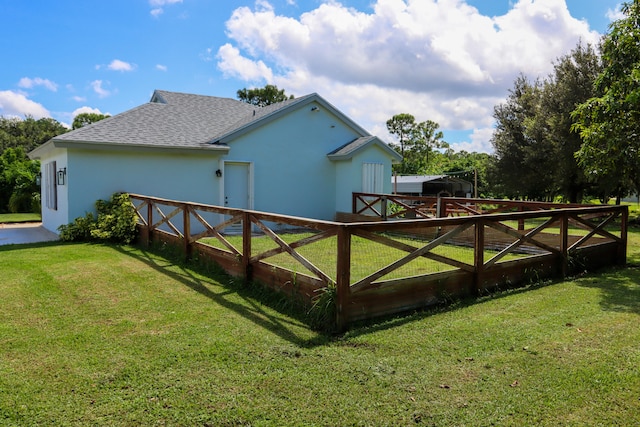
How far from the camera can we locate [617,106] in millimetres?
7156

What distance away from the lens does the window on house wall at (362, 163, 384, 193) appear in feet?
→ 45.3

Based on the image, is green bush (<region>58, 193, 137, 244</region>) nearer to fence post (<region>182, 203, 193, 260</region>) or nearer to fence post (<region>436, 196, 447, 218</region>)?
fence post (<region>182, 203, 193, 260</region>)

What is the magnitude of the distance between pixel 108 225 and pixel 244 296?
19.8 ft

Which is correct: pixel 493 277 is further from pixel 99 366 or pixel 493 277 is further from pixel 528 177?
pixel 528 177

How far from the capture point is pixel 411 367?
342cm

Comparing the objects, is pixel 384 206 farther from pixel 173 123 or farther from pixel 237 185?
pixel 173 123

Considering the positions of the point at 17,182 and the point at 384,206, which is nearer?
the point at 384,206

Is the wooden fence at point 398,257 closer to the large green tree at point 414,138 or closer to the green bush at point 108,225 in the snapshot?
the green bush at point 108,225

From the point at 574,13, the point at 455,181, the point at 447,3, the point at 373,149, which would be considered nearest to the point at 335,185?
the point at 373,149

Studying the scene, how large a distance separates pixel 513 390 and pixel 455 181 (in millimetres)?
34269

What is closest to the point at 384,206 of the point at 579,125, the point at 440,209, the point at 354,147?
the point at 440,209

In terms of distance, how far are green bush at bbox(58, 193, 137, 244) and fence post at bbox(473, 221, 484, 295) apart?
A: 760 cm

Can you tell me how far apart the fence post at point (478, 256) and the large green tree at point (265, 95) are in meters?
33.8

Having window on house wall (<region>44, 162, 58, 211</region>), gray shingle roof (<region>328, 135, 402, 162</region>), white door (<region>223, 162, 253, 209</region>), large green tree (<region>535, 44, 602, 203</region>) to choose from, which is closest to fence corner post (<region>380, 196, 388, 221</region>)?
gray shingle roof (<region>328, 135, 402, 162</region>)
